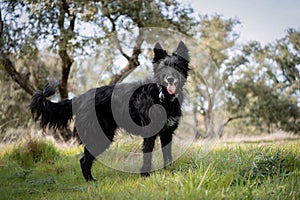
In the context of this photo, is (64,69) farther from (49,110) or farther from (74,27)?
(49,110)

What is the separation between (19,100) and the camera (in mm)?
19234

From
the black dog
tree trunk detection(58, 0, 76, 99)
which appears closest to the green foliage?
the black dog

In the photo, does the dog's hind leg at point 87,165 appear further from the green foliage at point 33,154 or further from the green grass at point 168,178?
the green foliage at point 33,154

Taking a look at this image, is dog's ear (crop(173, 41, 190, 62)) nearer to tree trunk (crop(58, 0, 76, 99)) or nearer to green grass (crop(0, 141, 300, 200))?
green grass (crop(0, 141, 300, 200))

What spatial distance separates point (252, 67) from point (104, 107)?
85.2 feet

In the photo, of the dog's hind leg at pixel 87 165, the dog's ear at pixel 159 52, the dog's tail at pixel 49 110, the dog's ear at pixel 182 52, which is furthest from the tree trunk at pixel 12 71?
the dog's ear at pixel 182 52

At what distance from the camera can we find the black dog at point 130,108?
5.30 metres

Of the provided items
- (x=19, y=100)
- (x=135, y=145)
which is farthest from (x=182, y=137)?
(x=19, y=100)

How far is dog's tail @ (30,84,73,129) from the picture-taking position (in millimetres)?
5613

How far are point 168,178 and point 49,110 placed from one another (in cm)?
289

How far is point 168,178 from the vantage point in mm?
3814

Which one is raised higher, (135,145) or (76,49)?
(76,49)

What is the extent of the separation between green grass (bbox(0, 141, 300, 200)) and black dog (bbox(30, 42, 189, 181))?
58cm

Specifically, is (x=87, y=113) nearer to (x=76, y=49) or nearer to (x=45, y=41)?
(x=76, y=49)
